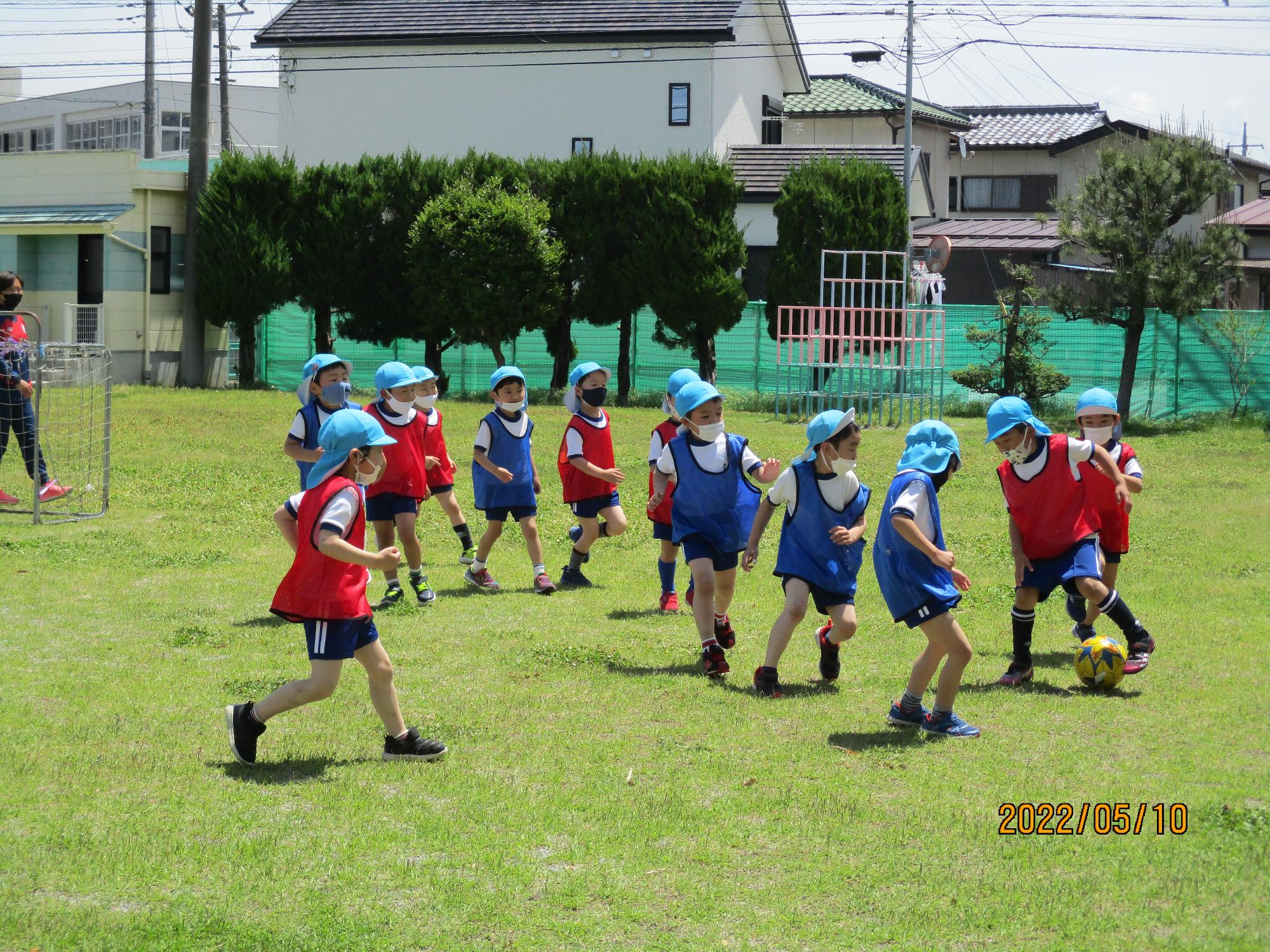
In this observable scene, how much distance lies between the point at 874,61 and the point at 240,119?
35254mm

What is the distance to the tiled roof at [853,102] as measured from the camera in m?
44.8

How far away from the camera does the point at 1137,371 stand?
26984 millimetres

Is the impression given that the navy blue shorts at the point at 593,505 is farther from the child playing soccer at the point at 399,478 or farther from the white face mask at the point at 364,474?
the white face mask at the point at 364,474

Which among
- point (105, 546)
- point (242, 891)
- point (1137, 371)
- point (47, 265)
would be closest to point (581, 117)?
point (47, 265)

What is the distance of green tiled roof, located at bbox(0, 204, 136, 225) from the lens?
29625 mm

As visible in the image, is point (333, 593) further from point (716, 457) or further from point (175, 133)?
point (175, 133)

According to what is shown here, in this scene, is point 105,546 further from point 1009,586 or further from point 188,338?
point 188,338

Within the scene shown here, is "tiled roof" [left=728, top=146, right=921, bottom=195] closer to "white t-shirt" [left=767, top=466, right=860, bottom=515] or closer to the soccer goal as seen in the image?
the soccer goal

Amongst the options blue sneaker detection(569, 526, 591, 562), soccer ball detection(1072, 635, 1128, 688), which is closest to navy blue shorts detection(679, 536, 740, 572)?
soccer ball detection(1072, 635, 1128, 688)

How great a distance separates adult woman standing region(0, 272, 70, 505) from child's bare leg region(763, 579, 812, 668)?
27.4 feet

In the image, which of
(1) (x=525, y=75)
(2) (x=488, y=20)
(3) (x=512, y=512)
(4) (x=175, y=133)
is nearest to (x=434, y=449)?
(3) (x=512, y=512)

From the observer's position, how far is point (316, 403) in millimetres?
8891

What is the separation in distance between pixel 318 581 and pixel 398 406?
391 cm

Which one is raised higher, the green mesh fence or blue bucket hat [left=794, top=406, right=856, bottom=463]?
the green mesh fence
